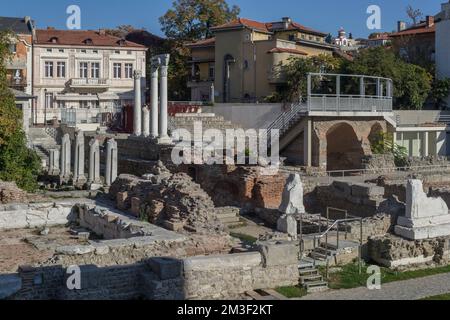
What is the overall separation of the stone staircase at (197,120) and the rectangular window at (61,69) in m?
18.4

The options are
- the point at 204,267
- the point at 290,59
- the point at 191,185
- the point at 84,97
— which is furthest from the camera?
the point at 84,97

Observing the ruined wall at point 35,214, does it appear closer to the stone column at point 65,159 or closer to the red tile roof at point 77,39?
the stone column at point 65,159

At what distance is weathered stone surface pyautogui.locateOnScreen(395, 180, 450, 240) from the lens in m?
16.0

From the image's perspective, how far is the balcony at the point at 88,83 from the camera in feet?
186

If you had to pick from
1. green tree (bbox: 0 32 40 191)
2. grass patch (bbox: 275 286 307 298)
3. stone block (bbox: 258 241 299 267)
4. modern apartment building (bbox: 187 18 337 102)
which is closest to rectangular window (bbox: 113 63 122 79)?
modern apartment building (bbox: 187 18 337 102)

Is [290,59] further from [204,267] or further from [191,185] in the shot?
[204,267]

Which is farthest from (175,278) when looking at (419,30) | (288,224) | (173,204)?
(419,30)

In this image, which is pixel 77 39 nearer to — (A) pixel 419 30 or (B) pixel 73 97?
(B) pixel 73 97

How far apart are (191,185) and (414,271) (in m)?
6.15

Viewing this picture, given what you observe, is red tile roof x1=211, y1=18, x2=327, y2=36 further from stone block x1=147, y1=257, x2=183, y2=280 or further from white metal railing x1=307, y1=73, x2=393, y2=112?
stone block x1=147, y1=257, x2=183, y2=280

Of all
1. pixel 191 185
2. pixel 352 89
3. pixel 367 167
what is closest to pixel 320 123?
pixel 367 167

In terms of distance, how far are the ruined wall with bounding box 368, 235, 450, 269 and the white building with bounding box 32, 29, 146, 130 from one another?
40.6 metres
